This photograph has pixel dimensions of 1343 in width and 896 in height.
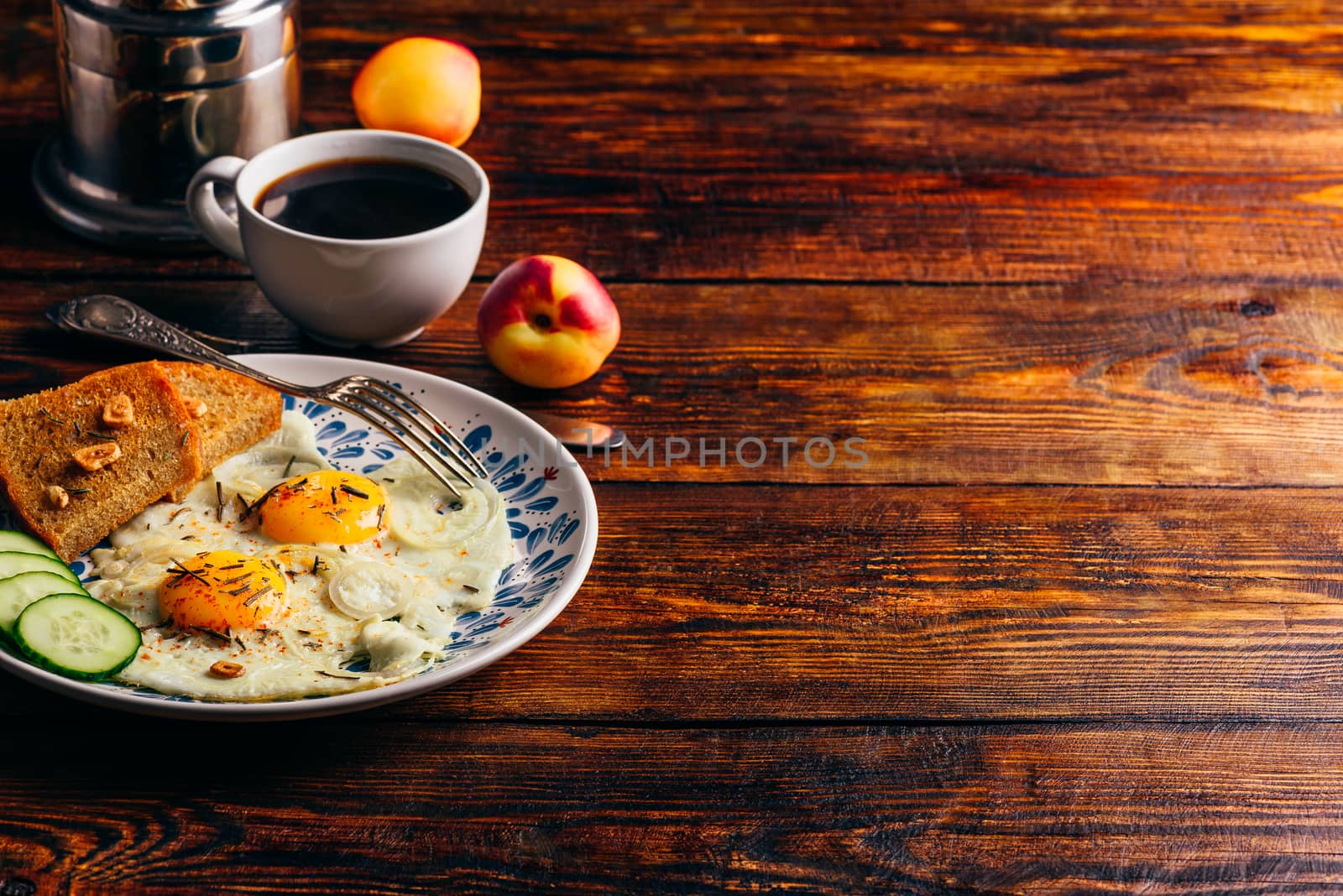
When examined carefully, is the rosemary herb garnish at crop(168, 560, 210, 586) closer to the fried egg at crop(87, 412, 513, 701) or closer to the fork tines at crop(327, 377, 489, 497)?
the fried egg at crop(87, 412, 513, 701)

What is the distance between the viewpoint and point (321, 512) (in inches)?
52.7

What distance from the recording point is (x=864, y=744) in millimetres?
1241

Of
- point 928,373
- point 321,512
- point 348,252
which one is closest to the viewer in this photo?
point 321,512

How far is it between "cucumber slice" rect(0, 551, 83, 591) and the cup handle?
56cm

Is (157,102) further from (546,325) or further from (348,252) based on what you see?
(546,325)

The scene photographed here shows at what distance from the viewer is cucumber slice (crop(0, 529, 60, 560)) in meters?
1.27

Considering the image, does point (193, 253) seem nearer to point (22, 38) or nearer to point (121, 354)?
point (121, 354)

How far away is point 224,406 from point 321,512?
0.76 ft

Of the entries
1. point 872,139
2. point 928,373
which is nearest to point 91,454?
point 928,373

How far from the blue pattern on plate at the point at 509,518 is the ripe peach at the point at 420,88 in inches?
29.1

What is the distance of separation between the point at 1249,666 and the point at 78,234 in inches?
67.7

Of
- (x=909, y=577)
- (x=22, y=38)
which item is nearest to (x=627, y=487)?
(x=909, y=577)

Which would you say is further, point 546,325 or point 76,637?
point 546,325

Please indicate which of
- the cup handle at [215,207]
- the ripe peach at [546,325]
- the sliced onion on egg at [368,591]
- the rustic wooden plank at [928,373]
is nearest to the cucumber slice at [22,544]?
the sliced onion on egg at [368,591]
